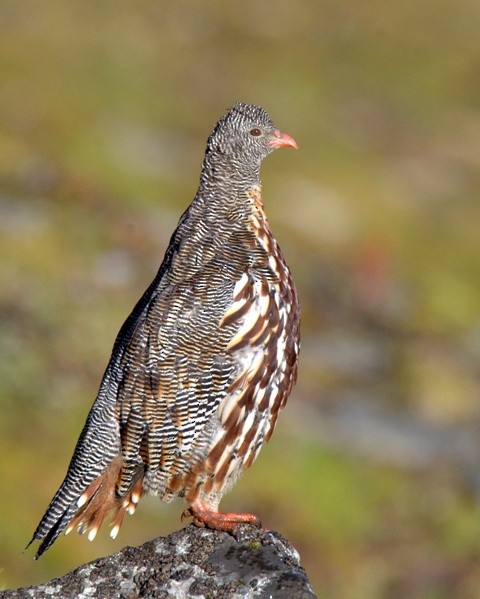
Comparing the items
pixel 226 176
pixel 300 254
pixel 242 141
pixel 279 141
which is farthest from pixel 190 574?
pixel 300 254

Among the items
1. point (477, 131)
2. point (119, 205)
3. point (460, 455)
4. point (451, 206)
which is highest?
point (477, 131)

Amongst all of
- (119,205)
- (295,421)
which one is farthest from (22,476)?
(119,205)

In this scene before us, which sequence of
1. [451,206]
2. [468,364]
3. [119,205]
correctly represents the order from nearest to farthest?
[468,364] < [119,205] < [451,206]

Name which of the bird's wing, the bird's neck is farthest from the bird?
the bird's neck

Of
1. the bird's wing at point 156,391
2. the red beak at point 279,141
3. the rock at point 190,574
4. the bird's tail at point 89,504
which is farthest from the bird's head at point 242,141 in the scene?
the rock at point 190,574

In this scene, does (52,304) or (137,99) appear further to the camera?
(137,99)

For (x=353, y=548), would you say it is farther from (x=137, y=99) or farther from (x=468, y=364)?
(x=137, y=99)

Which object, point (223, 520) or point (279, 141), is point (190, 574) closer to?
point (223, 520)
